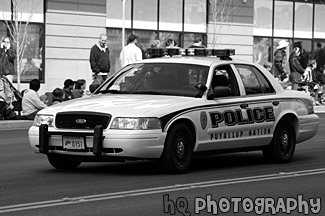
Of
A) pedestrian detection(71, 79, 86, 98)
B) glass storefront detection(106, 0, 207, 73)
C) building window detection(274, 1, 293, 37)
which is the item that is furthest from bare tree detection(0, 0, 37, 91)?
building window detection(274, 1, 293, 37)

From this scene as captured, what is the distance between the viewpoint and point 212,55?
13.7m

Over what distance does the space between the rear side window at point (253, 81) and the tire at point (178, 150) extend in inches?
68.3

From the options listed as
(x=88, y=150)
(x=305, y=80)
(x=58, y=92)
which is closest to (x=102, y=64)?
(x=58, y=92)

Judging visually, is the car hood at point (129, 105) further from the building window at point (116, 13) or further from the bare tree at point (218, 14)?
the bare tree at point (218, 14)

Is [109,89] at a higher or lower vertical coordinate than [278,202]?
higher

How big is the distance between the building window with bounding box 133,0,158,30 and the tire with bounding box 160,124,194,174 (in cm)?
2164

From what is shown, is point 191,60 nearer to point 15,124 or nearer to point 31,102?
point 31,102

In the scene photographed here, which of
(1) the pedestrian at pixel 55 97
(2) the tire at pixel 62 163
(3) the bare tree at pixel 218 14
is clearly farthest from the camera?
(3) the bare tree at pixel 218 14

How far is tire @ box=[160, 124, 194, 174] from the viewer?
11492 mm

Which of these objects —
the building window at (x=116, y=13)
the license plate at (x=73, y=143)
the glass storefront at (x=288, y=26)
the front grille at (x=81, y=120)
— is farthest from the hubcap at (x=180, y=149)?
the glass storefront at (x=288, y=26)

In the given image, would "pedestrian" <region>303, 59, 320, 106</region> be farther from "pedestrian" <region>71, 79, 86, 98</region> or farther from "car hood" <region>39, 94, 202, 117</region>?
"car hood" <region>39, 94, 202, 117</region>

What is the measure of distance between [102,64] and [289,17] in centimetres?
1585

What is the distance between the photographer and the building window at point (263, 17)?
124 feet

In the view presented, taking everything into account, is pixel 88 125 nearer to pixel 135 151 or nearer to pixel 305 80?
pixel 135 151
